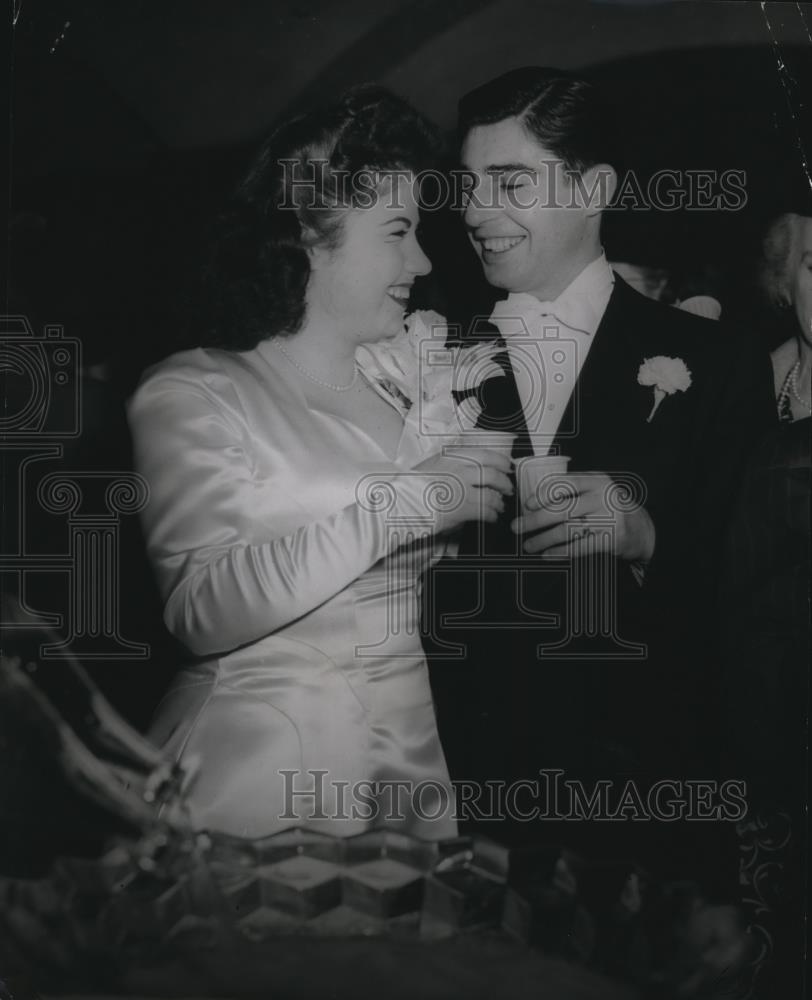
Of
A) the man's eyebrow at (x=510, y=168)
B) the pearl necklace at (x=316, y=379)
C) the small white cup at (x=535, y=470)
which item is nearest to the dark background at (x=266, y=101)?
the man's eyebrow at (x=510, y=168)

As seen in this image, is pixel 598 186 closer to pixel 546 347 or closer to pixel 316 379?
pixel 546 347

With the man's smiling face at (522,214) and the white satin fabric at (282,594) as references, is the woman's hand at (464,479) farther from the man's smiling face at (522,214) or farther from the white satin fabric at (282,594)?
the man's smiling face at (522,214)

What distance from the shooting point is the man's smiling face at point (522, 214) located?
5.18 feet

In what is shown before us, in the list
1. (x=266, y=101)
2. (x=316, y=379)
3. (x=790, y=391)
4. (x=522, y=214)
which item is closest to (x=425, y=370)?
(x=316, y=379)

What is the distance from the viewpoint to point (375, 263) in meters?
1.58

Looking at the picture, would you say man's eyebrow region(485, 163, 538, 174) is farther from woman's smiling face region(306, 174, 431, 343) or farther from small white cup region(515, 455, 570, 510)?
small white cup region(515, 455, 570, 510)

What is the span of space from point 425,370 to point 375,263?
7.6 inches

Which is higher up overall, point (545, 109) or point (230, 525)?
point (545, 109)

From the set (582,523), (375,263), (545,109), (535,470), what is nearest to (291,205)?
(375,263)

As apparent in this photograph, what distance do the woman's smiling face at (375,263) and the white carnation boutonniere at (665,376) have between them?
401mm

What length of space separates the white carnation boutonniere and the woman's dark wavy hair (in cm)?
50

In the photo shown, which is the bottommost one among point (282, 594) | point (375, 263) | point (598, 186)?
point (282, 594)

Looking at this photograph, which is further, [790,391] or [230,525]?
[790,391]

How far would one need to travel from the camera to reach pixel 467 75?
159 centimetres
